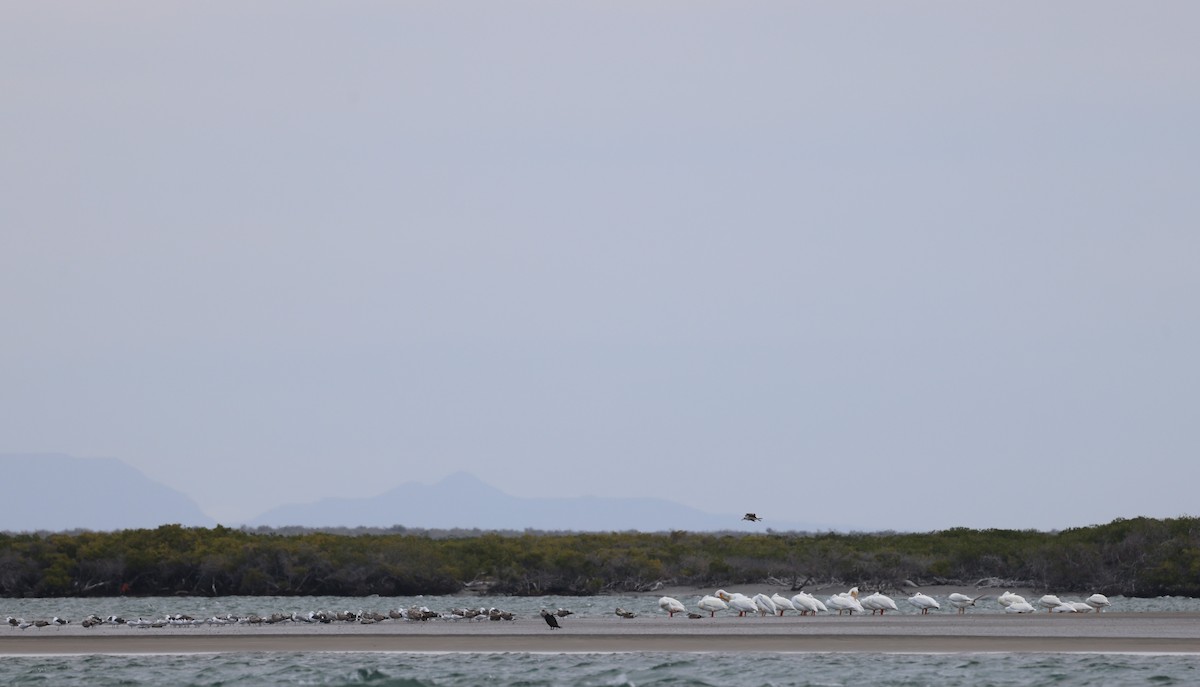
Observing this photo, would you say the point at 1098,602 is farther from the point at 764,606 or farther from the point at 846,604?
the point at 764,606

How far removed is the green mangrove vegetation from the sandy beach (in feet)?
61.1

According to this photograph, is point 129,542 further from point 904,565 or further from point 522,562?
point 904,565

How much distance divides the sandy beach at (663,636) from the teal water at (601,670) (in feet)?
3.93

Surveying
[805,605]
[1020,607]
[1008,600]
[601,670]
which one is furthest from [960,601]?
[601,670]

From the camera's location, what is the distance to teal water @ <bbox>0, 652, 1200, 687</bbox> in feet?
93.1

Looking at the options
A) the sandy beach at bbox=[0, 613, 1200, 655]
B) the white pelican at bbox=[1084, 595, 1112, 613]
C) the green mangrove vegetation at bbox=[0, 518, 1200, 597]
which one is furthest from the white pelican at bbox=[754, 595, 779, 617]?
the green mangrove vegetation at bbox=[0, 518, 1200, 597]

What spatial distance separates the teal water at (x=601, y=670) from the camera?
28.4 metres

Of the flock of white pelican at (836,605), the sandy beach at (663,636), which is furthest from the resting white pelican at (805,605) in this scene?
the sandy beach at (663,636)

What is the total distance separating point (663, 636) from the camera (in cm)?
3584

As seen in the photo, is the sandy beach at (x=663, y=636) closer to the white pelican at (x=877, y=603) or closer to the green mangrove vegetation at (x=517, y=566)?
the white pelican at (x=877, y=603)

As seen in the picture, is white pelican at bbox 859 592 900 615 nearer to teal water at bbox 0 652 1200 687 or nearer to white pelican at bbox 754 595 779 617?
white pelican at bbox 754 595 779 617

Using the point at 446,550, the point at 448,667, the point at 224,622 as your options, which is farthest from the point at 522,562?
the point at 448,667

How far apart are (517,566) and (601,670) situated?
111 ft

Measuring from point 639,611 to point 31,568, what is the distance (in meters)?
27.4
